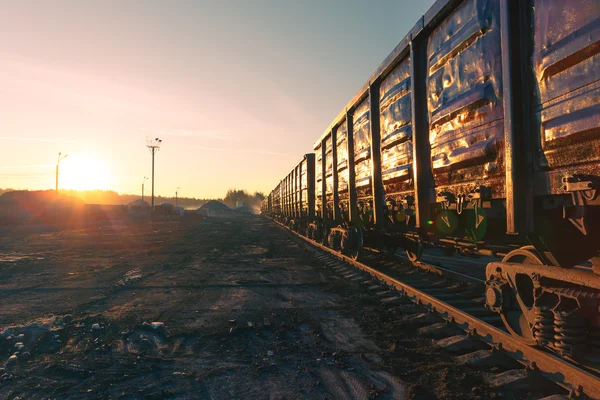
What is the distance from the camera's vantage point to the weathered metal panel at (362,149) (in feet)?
24.2

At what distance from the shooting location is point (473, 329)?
158 inches

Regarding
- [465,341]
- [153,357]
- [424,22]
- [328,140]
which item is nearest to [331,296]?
[465,341]

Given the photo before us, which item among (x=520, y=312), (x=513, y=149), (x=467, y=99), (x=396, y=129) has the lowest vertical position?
(x=520, y=312)

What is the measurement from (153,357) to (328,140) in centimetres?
836

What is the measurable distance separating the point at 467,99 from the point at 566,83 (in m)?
1.24

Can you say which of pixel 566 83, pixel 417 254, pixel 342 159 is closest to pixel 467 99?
pixel 566 83

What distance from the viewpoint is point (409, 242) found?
8.17 meters

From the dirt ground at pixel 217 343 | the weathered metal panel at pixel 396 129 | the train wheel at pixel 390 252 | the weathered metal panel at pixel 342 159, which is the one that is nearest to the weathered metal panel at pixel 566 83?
the dirt ground at pixel 217 343

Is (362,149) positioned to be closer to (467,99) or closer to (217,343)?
(467,99)

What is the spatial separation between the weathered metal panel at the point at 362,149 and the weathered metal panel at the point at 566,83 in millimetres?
4271

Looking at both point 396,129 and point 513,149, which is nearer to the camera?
point 513,149

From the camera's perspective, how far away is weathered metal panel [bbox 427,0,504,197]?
354cm

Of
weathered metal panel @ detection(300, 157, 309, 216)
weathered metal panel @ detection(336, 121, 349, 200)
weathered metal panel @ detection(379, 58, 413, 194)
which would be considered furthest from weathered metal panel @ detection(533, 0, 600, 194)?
weathered metal panel @ detection(300, 157, 309, 216)

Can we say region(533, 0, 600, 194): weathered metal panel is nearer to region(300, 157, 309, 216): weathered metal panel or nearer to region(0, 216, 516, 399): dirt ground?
region(0, 216, 516, 399): dirt ground
